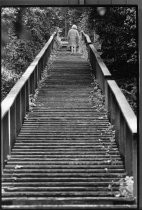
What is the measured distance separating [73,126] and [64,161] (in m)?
1.93

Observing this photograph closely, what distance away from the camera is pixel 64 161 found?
8.97 m

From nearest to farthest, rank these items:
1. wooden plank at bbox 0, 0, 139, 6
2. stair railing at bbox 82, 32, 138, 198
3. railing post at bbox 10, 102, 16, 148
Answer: wooden plank at bbox 0, 0, 139, 6 < stair railing at bbox 82, 32, 138, 198 < railing post at bbox 10, 102, 16, 148

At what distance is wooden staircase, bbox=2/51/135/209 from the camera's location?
742 cm

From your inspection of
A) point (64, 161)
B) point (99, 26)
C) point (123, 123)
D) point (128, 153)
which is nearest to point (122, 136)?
point (123, 123)

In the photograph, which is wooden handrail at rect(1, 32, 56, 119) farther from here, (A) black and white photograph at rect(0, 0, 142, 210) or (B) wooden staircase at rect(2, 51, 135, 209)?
(B) wooden staircase at rect(2, 51, 135, 209)

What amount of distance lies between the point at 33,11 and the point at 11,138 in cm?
217

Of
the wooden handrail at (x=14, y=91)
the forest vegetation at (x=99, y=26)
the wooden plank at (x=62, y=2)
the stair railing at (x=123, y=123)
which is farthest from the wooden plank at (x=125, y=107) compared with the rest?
the wooden handrail at (x=14, y=91)

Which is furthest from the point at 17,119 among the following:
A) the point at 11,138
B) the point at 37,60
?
the point at 37,60

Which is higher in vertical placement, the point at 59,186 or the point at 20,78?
the point at 20,78

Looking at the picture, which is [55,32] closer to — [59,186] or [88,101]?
[88,101]

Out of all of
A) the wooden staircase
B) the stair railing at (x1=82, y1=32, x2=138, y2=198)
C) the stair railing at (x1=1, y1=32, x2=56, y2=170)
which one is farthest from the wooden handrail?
the stair railing at (x1=82, y1=32, x2=138, y2=198)

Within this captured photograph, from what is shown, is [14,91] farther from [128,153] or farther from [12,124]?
[128,153]

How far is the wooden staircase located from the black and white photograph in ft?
0.05

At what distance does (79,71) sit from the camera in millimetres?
16062
